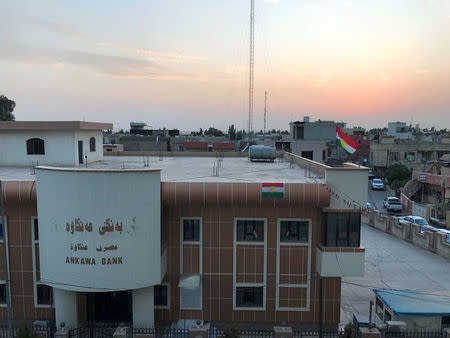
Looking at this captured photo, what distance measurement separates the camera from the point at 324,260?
15.8m

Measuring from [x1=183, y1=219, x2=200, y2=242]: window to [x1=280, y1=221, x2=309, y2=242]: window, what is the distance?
3.79 meters

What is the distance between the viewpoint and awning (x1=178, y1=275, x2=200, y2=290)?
16.0m

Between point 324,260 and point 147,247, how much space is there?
7.47 m

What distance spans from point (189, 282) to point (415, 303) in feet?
33.4

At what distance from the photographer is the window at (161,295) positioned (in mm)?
16953

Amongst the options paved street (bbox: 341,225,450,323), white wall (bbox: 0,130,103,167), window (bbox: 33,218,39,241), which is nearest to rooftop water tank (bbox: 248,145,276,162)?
paved street (bbox: 341,225,450,323)

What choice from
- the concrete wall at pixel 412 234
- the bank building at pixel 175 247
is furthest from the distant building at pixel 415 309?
the concrete wall at pixel 412 234

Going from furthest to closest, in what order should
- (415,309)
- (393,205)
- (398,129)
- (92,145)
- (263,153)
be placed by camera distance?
1. (398,129)
2. (393,205)
3. (263,153)
4. (92,145)
5. (415,309)

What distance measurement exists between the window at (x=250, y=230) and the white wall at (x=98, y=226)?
3829mm

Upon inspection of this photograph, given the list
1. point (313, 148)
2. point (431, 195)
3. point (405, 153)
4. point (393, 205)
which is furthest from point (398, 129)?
point (313, 148)

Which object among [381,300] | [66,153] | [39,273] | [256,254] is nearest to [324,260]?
[256,254]

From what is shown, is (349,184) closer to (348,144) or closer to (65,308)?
(348,144)

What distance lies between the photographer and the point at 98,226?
1450 centimetres

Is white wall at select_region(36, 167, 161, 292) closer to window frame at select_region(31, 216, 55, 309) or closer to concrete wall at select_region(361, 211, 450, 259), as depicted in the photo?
window frame at select_region(31, 216, 55, 309)
